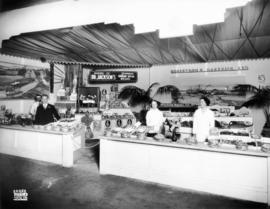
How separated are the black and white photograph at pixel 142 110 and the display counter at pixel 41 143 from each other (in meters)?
0.02

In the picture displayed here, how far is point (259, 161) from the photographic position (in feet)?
9.86

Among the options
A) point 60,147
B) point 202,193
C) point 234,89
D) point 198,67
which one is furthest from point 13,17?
point 234,89

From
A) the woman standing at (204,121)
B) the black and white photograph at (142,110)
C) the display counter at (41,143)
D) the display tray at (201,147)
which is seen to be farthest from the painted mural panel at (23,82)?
the woman standing at (204,121)

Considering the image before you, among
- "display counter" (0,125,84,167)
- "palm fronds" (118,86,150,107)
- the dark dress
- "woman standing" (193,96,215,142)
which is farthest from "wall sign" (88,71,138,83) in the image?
"woman standing" (193,96,215,142)

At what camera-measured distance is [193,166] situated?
3408 millimetres

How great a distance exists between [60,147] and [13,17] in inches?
106

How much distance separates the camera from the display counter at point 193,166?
3039 mm

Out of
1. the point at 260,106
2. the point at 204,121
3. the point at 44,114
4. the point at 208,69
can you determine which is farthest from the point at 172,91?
the point at 44,114

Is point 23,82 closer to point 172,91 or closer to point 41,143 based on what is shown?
point 41,143

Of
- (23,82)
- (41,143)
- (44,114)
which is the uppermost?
(23,82)

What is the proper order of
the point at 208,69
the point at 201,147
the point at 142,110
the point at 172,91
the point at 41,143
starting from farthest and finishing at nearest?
1. the point at 142,110
2. the point at 172,91
3. the point at 208,69
4. the point at 41,143
5. the point at 201,147

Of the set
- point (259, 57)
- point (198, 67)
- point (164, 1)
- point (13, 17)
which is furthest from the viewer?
point (198, 67)

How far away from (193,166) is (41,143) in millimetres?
3344

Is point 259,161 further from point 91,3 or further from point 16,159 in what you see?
point 16,159
